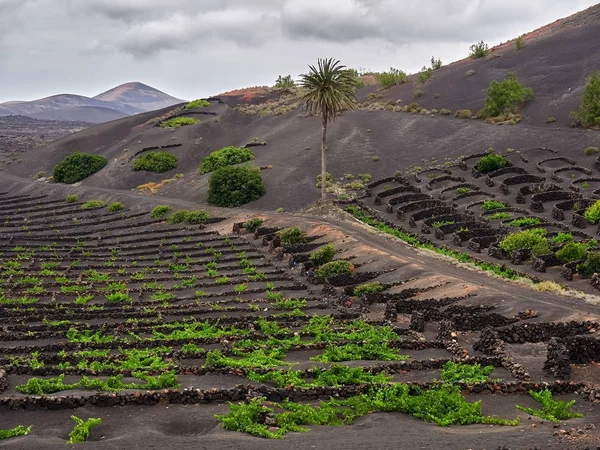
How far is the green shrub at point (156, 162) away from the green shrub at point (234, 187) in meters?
22.4

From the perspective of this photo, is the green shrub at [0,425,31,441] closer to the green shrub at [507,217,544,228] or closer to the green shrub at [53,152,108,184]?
the green shrub at [507,217,544,228]

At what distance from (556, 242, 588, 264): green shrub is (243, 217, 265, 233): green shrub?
30.8 m

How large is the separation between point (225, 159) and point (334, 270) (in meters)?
50.3

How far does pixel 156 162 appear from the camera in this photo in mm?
100125

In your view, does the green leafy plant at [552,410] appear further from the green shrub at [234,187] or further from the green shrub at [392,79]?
the green shrub at [392,79]

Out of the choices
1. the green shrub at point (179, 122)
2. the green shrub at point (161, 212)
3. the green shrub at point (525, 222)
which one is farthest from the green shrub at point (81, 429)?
the green shrub at point (179, 122)

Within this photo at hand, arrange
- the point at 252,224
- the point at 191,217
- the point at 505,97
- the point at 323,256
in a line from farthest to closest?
the point at 505,97
the point at 191,217
the point at 252,224
the point at 323,256

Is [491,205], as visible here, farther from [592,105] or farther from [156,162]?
[156,162]

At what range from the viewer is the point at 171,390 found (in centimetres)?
2117

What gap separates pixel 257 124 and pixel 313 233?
65.2 m

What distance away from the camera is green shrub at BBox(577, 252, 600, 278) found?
38406 mm

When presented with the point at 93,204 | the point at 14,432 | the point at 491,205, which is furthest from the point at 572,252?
the point at 93,204

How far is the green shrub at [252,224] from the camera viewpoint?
64125mm

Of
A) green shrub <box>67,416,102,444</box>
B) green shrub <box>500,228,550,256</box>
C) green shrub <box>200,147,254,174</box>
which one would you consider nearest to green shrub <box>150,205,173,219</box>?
green shrub <box>200,147,254,174</box>
